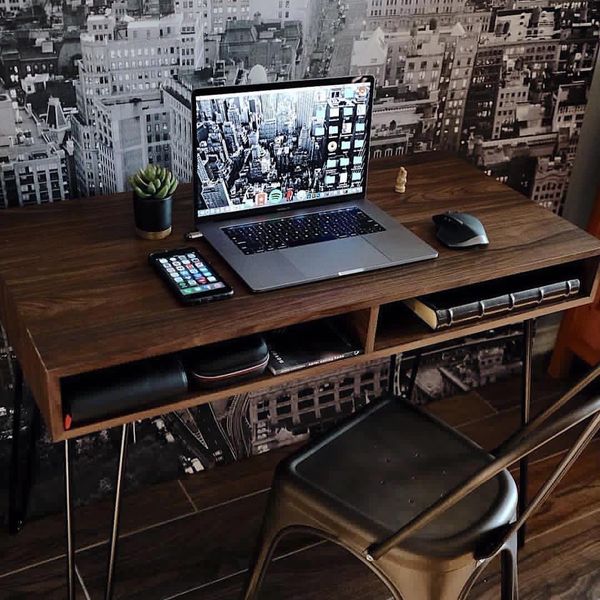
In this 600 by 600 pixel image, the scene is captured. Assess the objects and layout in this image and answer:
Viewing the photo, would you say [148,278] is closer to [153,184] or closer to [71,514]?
[153,184]

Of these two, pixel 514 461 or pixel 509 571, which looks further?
pixel 509 571

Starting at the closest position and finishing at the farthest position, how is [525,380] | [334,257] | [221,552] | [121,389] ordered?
[121,389] → [334,257] → [525,380] → [221,552]

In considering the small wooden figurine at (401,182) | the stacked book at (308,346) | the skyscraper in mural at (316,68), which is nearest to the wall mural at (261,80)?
the skyscraper in mural at (316,68)

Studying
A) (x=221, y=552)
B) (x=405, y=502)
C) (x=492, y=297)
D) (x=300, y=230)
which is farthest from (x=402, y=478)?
(x=221, y=552)

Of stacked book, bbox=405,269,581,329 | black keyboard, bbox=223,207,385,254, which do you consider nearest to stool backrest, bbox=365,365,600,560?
stacked book, bbox=405,269,581,329

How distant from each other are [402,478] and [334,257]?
1.25ft

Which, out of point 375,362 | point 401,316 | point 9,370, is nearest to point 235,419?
point 375,362

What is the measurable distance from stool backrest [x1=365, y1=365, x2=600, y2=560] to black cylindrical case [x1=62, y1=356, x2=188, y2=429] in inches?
14.9

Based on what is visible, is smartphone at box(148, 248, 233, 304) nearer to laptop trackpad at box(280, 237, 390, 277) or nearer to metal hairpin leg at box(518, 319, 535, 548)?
laptop trackpad at box(280, 237, 390, 277)

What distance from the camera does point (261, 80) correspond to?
1.69 meters

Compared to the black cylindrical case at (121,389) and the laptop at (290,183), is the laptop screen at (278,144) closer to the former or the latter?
the laptop at (290,183)

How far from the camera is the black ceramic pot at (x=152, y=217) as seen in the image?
4.66ft

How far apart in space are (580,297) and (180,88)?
0.85 metres

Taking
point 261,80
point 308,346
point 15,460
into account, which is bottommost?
point 15,460
